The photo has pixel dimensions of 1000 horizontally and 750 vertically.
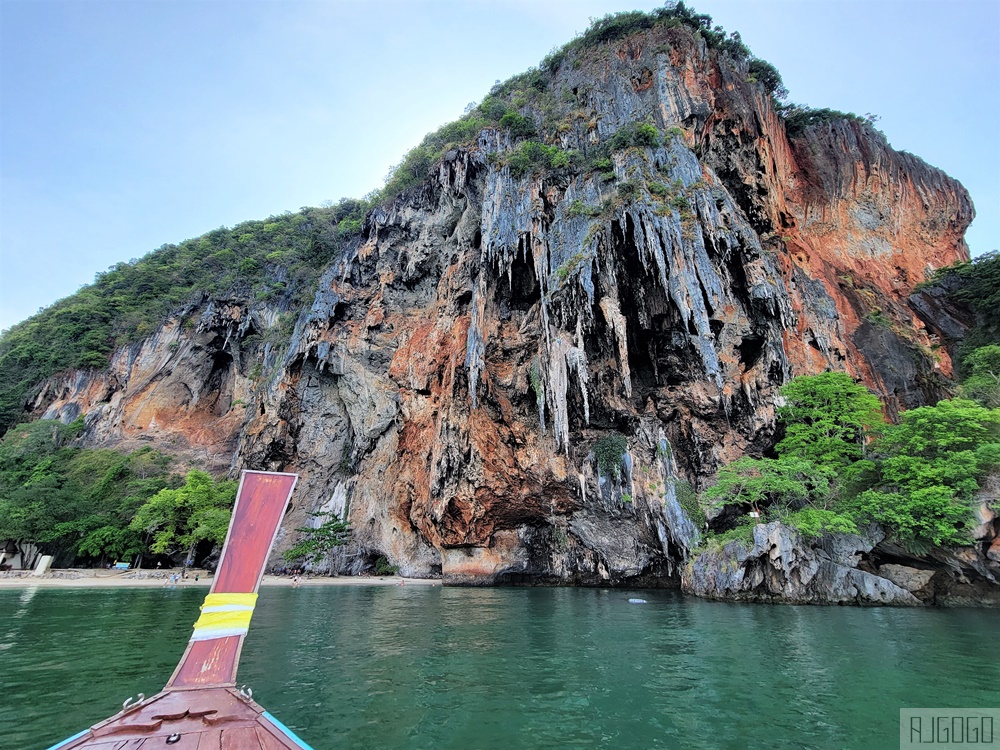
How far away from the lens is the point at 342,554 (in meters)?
30.1

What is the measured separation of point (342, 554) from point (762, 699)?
28116mm

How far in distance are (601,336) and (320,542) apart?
22.2m

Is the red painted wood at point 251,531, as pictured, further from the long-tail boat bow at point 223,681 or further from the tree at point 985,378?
the tree at point 985,378

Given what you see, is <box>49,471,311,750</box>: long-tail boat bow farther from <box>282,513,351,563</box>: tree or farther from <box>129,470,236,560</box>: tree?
<box>282,513,351,563</box>: tree

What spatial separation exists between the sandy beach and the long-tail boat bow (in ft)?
73.5

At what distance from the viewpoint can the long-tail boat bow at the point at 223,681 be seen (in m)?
3.47

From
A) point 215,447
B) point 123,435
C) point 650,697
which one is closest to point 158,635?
point 650,697

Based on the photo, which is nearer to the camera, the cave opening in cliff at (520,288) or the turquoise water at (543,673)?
the turquoise water at (543,673)

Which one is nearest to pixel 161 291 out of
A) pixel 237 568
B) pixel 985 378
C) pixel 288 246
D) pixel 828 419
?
pixel 288 246

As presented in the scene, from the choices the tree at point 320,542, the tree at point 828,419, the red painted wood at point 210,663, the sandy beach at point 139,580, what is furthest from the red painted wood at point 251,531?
the tree at point 320,542

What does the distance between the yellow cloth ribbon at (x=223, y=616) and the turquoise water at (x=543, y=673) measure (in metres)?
1.70

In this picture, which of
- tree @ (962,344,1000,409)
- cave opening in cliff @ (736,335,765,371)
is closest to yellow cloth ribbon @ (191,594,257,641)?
cave opening in cliff @ (736,335,765,371)

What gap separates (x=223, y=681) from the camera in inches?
193

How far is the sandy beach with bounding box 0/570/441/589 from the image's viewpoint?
867 inches
